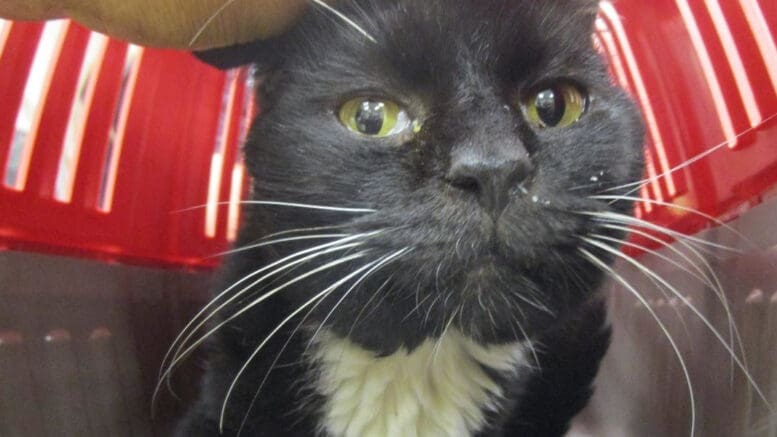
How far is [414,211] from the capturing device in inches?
22.1

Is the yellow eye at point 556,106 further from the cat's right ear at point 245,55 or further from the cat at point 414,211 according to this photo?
the cat's right ear at point 245,55

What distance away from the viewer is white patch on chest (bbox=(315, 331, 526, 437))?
75cm

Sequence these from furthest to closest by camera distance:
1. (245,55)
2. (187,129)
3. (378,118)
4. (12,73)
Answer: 1. (187,129)
2. (12,73)
3. (245,55)
4. (378,118)

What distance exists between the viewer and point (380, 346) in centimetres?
67

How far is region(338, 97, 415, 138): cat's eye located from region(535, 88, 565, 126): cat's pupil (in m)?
0.13

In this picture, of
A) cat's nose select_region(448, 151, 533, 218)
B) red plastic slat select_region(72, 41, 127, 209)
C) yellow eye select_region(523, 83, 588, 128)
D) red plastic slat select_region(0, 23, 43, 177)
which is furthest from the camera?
red plastic slat select_region(72, 41, 127, 209)

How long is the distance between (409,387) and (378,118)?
0.29 m

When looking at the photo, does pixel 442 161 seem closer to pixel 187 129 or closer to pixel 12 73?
pixel 12 73

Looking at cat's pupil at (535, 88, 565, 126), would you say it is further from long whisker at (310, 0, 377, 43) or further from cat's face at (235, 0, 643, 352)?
long whisker at (310, 0, 377, 43)

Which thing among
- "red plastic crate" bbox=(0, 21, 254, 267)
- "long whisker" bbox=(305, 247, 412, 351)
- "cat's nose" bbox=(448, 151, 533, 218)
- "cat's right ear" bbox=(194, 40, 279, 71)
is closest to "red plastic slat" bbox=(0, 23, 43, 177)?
"red plastic crate" bbox=(0, 21, 254, 267)

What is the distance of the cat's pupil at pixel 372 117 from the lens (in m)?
0.64

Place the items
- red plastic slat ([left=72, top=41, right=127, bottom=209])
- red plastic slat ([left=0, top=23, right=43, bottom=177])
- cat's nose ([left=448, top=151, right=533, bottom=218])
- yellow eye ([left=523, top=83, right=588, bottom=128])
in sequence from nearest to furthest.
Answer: cat's nose ([left=448, top=151, right=533, bottom=218]) → yellow eye ([left=523, top=83, right=588, bottom=128]) → red plastic slat ([left=0, top=23, right=43, bottom=177]) → red plastic slat ([left=72, top=41, right=127, bottom=209])

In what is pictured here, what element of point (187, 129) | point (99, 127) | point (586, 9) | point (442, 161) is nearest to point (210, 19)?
point (442, 161)

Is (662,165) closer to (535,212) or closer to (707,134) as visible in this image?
(707,134)
